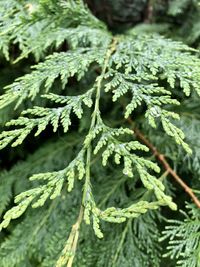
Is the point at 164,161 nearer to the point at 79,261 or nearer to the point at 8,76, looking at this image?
the point at 79,261

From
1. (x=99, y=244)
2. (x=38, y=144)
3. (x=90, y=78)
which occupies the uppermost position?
(x=90, y=78)

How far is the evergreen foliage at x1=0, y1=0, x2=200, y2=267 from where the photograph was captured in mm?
1048

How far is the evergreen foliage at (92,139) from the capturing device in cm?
105

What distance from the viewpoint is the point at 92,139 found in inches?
44.9

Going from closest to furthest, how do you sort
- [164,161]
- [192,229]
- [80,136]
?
[192,229], [164,161], [80,136]

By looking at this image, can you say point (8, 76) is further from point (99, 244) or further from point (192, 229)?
point (192, 229)

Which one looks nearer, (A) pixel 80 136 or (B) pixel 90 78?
(A) pixel 80 136

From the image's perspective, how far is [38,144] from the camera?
5.82 ft

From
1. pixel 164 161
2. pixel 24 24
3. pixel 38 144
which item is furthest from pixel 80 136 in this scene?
pixel 24 24

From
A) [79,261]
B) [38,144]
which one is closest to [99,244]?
[79,261]

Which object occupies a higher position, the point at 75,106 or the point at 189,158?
the point at 75,106

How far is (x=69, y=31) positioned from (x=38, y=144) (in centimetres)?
58

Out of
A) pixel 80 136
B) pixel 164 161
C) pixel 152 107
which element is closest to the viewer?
pixel 152 107

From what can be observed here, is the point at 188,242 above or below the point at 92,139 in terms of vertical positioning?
below
